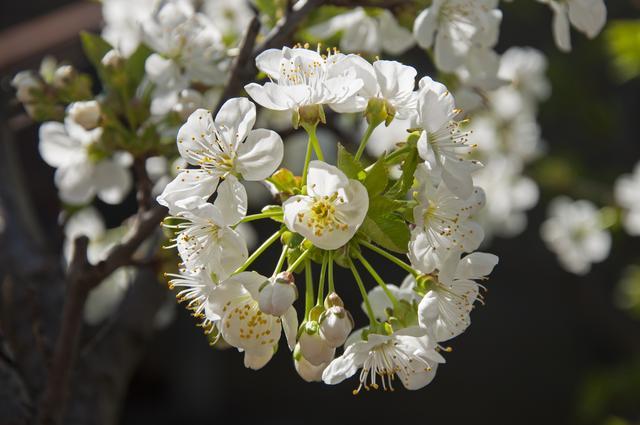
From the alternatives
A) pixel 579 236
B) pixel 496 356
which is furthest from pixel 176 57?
pixel 496 356

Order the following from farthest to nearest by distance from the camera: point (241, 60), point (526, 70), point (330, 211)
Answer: point (526, 70)
point (241, 60)
point (330, 211)

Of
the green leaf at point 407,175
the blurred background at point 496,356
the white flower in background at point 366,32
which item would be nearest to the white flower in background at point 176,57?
the white flower in background at point 366,32

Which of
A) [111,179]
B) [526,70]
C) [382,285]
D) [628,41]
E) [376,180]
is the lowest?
[526,70]

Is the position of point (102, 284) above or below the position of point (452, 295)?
below

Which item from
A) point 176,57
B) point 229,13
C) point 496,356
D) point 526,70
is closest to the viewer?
point 176,57

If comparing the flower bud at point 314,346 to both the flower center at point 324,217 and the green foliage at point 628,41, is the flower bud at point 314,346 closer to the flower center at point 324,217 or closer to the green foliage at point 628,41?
the flower center at point 324,217

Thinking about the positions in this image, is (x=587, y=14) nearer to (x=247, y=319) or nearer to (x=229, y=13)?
(x=247, y=319)

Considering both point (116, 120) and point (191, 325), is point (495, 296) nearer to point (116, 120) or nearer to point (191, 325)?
point (191, 325)

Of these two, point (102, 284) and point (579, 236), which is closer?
point (102, 284)
